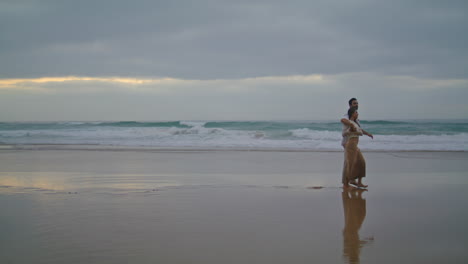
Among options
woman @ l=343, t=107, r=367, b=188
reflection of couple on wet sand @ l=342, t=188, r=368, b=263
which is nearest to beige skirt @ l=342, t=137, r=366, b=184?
woman @ l=343, t=107, r=367, b=188

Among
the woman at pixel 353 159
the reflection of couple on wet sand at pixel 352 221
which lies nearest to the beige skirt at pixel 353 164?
the woman at pixel 353 159

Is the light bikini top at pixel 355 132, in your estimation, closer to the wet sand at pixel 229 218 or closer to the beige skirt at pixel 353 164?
the beige skirt at pixel 353 164

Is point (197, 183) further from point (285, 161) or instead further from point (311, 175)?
point (285, 161)

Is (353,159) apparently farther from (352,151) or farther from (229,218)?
(229,218)

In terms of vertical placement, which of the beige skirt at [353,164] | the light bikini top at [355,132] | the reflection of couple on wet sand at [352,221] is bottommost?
the reflection of couple on wet sand at [352,221]

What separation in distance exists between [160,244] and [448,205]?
4.24 m

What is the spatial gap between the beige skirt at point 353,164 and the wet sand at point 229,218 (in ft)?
1.11

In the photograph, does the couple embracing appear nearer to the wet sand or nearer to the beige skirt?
the beige skirt

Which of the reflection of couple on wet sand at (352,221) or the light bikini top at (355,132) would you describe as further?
the light bikini top at (355,132)

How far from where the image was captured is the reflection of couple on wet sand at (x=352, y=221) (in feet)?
11.3

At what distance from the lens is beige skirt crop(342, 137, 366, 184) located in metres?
6.70

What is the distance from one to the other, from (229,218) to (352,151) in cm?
332

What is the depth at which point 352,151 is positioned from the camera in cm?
683

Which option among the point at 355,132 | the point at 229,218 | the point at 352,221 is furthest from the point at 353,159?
the point at 229,218
